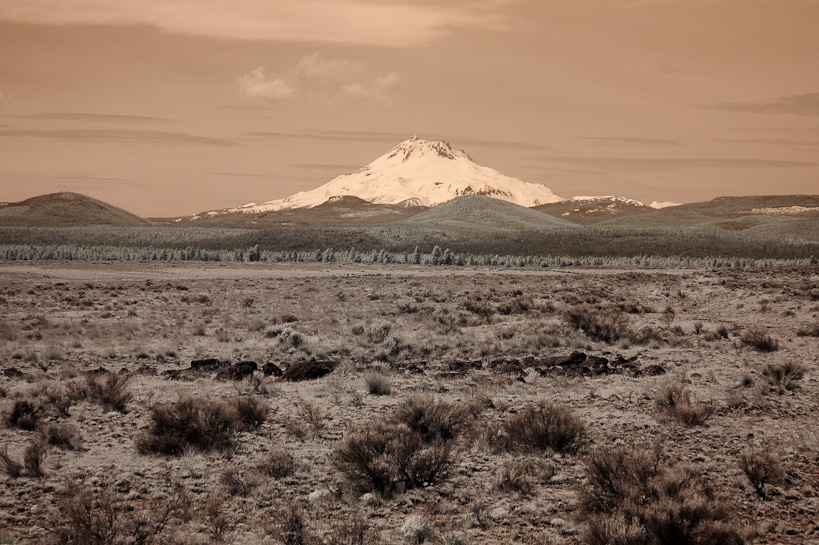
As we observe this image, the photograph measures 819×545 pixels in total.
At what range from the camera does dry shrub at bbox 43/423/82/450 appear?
396 inches

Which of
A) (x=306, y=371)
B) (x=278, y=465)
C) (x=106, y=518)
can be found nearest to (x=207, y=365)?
(x=306, y=371)

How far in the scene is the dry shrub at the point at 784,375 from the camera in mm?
13562

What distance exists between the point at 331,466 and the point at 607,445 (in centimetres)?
372

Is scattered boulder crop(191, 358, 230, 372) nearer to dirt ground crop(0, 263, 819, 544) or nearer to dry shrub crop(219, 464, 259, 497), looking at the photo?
dirt ground crop(0, 263, 819, 544)

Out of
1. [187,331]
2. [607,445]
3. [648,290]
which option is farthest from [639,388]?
[648,290]

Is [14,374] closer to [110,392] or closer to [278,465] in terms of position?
[110,392]

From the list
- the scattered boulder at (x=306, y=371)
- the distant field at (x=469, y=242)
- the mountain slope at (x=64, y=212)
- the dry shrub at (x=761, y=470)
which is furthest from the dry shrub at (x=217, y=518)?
the mountain slope at (x=64, y=212)

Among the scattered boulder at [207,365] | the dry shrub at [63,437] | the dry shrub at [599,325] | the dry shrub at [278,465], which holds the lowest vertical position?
the dry shrub at [278,465]

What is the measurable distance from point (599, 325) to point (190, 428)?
13.0 m

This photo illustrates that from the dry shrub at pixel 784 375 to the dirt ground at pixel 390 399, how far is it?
2.6 inches

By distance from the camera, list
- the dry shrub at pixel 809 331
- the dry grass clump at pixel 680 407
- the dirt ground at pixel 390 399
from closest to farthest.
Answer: the dirt ground at pixel 390 399 < the dry grass clump at pixel 680 407 < the dry shrub at pixel 809 331

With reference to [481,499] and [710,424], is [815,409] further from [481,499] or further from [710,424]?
[481,499]

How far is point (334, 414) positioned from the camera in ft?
38.8

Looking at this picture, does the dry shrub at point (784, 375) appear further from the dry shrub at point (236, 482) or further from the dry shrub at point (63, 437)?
the dry shrub at point (63, 437)
